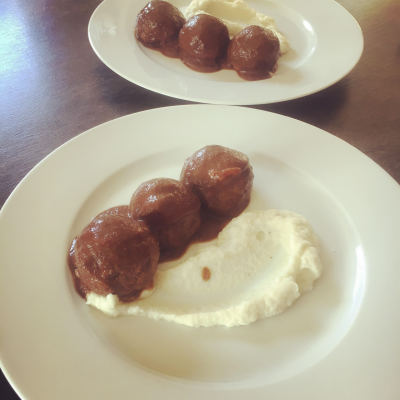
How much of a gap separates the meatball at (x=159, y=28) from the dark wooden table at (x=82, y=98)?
0.44m

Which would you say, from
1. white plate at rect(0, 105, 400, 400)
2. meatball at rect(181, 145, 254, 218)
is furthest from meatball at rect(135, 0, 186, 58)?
meatball at rect(181, 145, 254, 218)

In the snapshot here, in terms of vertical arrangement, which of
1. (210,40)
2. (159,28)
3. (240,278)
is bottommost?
(240,278)

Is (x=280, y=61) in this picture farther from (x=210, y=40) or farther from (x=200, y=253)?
(x=200, y=253)

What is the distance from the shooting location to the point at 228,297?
143 cm

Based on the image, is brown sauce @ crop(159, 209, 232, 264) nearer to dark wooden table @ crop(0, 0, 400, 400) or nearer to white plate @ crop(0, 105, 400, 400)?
white plate @ crop(0, 105, 400, 400)

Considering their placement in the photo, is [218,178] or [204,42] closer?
[218,178]

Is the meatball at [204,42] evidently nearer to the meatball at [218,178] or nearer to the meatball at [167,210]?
the meatball at [218,178]

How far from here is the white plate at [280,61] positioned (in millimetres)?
2248

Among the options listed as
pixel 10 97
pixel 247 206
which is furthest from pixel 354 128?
pixel 10 97

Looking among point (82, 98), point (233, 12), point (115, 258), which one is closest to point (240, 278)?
point (115, 258)

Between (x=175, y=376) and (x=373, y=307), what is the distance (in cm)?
79

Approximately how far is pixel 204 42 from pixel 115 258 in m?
1.92

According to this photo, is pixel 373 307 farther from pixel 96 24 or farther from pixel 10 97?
pixel 96 24

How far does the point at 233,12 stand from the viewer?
3.07 meters
